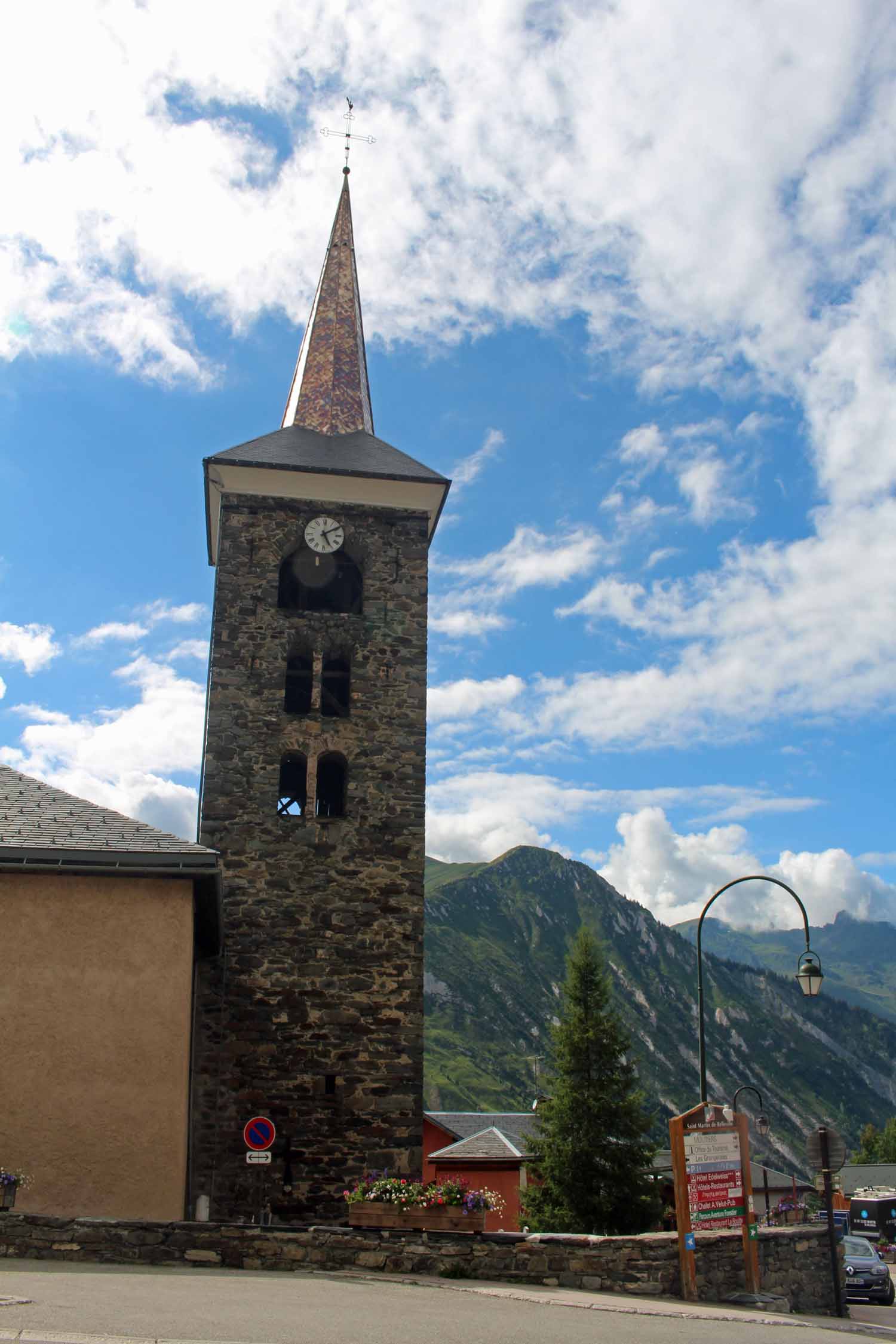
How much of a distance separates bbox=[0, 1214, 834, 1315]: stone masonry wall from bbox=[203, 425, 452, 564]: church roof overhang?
1375cm

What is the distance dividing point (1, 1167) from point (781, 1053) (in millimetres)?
177775

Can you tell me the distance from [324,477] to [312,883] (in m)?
7.69

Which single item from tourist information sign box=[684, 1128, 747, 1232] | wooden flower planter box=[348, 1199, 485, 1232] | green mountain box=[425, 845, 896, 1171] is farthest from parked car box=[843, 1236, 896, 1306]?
green mountain box=[425, 845, 896, 1171]

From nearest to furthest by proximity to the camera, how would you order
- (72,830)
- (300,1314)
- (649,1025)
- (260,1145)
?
(300,1314) → (72,830) → (260,1145) → (649,1025)

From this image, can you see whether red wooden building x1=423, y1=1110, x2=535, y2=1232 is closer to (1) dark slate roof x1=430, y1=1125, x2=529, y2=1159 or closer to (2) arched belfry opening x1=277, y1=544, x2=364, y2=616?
(1) dark slate roof x1=430, y1=1125, x2=529, y2=1159

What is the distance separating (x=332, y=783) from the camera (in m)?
21.4

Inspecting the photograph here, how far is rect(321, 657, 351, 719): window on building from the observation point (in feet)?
69.6

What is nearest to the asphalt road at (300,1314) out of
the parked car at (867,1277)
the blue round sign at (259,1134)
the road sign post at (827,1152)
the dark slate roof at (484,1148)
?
the blue round sign at (259,1134)

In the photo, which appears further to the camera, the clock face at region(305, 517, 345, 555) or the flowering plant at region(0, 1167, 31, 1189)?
the clock face at region(305, 517, 345, 555)

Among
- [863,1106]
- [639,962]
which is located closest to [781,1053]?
[863,1106]

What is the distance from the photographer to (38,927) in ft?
47.4

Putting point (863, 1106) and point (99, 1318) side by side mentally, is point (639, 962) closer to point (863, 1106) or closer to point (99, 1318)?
point (863, 1106)

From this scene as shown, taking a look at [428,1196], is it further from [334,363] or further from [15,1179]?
[334,363]

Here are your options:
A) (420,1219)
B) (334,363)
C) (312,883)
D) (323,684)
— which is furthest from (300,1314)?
(334,363)
